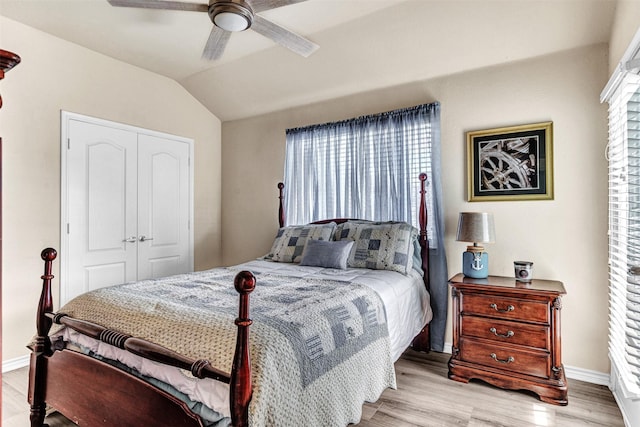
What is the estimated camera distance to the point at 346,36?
127 inches

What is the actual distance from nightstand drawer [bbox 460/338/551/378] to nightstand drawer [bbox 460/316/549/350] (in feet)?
0.17

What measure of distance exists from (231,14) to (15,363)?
10.3ft

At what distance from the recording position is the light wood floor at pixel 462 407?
87.6 inches

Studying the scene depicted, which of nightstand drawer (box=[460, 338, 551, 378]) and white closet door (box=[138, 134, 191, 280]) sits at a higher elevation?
white closet door (box=[138, 134, 191, 280])

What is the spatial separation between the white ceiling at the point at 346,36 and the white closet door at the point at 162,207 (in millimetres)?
877

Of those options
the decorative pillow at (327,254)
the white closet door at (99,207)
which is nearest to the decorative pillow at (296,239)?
the decorative pillow at (327,254)

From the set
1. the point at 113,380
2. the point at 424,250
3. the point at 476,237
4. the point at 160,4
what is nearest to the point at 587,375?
the point at 476,237

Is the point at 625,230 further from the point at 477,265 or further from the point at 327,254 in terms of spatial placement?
the point at 327,254

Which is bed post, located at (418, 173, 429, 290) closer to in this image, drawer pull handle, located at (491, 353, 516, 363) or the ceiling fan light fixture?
drawer pull handle, located at (491, 353, 516, 363)

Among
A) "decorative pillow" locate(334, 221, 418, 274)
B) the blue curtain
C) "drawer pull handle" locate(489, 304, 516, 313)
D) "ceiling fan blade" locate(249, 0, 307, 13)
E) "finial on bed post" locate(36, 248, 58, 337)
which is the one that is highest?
"ceiling fan blade" locate(249, 0, 307, 13)

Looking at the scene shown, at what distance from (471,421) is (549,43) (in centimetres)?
266

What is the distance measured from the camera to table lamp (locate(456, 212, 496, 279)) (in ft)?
9.29

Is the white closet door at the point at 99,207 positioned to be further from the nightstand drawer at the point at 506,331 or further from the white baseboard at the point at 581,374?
the nightstand drawer at the point at 506,331

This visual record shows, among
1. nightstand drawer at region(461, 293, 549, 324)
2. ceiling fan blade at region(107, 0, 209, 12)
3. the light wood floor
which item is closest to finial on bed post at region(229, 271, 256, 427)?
the light wood floor
